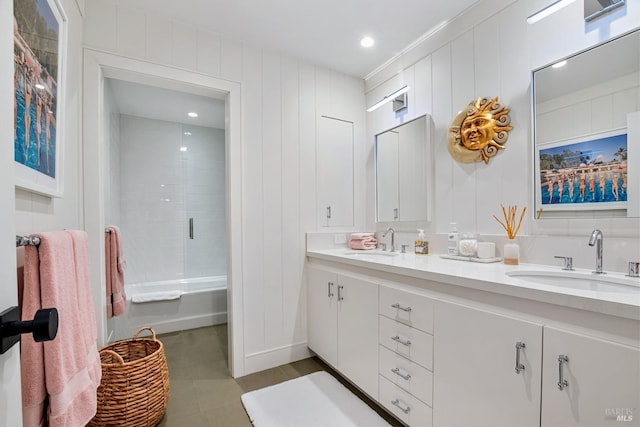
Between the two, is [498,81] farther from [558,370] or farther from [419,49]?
[558,370]

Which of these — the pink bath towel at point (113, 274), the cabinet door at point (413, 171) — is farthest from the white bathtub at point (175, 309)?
the cabinet door at point (413, 171)

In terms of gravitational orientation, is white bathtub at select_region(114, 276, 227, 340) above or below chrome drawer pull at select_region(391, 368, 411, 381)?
below

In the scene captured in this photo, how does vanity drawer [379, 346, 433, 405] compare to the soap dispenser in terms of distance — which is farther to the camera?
the soap dispenser

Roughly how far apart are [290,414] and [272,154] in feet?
5.88

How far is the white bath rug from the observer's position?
1693mm

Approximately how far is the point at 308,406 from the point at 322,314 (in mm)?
624

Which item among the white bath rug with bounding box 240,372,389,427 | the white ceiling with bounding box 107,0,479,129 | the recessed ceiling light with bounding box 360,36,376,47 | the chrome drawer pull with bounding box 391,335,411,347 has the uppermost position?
the white ceiling with bounding box 107,0,479,129

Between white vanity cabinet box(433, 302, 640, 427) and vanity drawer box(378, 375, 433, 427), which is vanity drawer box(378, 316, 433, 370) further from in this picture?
vanity drawer box(378, 375, 433, 427)

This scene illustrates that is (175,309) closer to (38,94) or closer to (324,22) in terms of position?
(38,94)

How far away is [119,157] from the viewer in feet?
11.3

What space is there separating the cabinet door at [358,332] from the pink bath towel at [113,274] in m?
1.53

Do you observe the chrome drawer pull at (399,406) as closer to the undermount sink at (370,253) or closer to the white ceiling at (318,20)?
the undermount sink at (370,253)

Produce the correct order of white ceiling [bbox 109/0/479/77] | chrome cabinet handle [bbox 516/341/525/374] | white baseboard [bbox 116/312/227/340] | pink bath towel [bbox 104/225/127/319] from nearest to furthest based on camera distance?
chrome cabinet handle [bbox 516/341/525/374]
white ceiling [bbox 109/0/479/77]
pink bath towel [bbox 104/225/127/319]
white baseboard [bbox 116/312/227/340]

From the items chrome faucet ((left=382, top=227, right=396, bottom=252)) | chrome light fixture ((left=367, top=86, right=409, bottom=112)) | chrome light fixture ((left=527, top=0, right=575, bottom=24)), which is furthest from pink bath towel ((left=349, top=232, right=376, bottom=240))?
chrome light fixture ((left=527, top=0, right=575, bottom=24))
